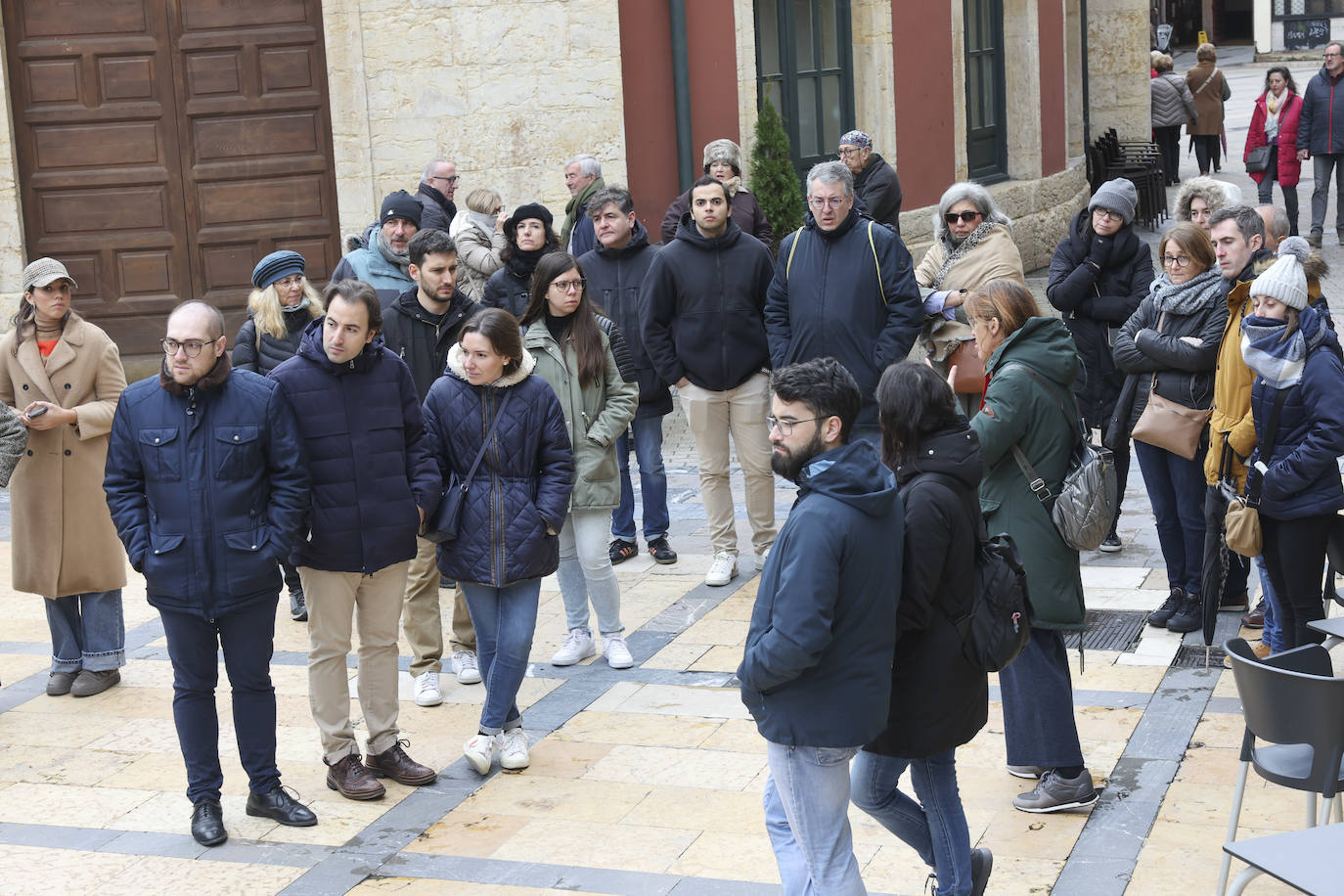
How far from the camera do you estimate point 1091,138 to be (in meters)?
22.9

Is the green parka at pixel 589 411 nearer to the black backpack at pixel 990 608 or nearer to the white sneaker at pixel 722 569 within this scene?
the white sneaker at pixel 722 569

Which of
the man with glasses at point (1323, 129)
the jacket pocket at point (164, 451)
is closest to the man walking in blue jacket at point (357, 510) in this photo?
the jacket pocket at point (164, 451)

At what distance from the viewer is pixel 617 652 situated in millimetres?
7512

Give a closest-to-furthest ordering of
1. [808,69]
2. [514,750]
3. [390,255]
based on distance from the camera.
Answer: [514,750], [390,255], [808,69]

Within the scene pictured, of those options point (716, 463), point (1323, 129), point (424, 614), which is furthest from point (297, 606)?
point (1323, 129)

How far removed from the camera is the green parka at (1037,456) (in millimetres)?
5645

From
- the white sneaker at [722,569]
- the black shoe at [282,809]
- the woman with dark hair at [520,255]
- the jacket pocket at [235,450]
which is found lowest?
the black shoe at [282,809]

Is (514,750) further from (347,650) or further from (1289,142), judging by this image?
(1289,142)

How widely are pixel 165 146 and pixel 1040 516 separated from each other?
9.53 m

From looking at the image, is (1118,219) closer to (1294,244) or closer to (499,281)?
(1294,244)

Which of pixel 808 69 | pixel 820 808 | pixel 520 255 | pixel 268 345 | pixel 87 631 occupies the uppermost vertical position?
pixel 808 69

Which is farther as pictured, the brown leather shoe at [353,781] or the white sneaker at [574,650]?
the white sneaker at [574,650]

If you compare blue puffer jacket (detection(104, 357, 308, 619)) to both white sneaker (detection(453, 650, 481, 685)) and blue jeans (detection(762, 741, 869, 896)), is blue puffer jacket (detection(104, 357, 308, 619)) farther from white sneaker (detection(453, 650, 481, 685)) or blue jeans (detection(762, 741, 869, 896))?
blue jeans (detection(762, 741, 869, 896))

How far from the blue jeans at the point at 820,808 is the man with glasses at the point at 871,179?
251 inches
